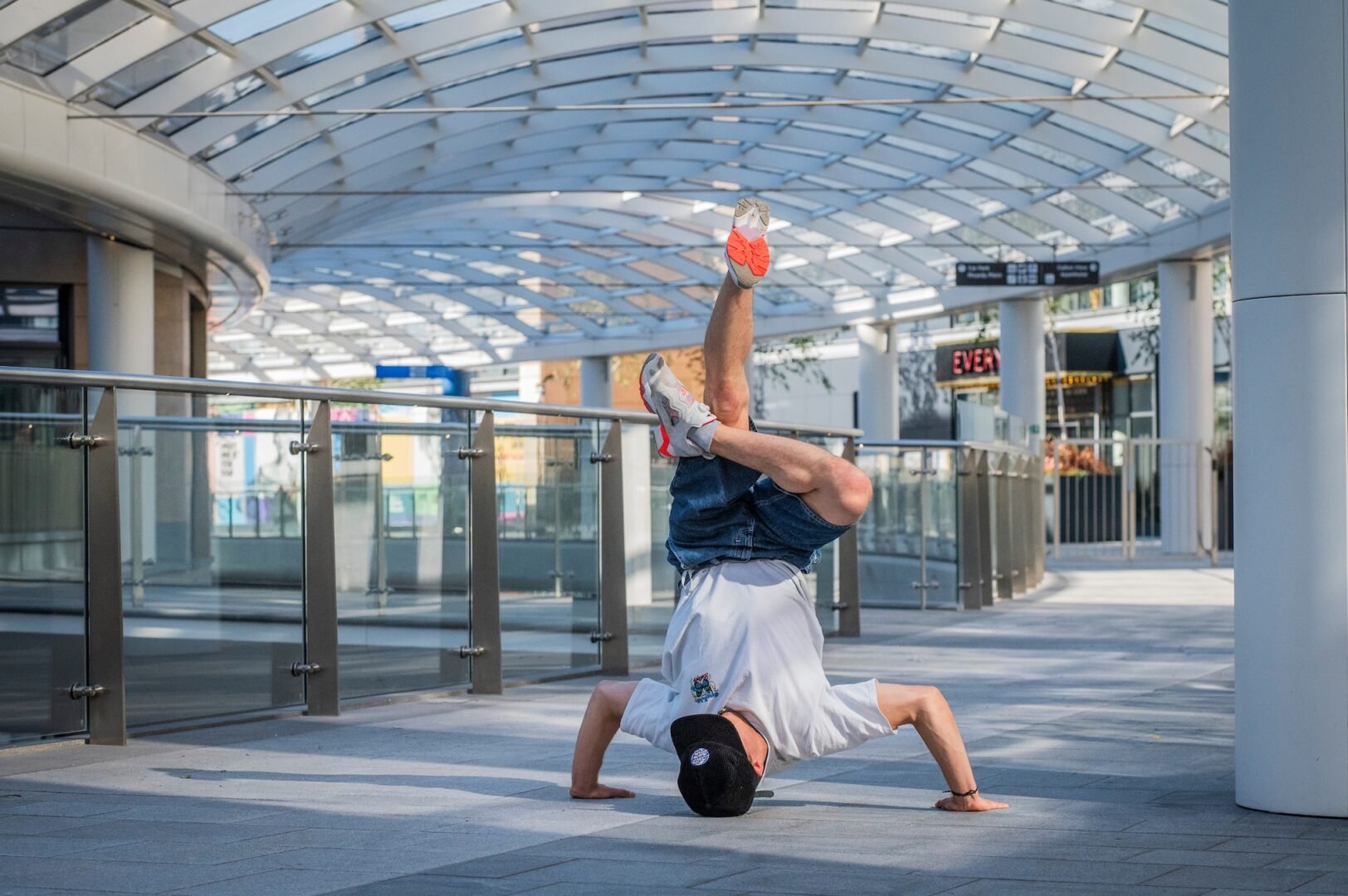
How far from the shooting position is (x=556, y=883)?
3.72 metres

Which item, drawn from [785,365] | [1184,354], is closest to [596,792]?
[1184,354]

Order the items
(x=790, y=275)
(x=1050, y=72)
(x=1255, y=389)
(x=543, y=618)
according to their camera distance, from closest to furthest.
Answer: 1. (x=1255, y=389)
2. (x=543, y=618)
3. (x=1050, y=72)
4. (x=790, y=275)

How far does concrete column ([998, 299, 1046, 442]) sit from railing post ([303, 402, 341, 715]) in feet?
81.7

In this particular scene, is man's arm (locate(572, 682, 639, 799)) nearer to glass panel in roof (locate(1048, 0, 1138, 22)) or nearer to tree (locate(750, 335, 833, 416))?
glass panel in roof (locate(1048, 0, 1138, 22))

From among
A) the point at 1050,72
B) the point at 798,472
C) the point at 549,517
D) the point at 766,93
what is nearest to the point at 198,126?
the point at 766,93

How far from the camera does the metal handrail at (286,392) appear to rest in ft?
19.4

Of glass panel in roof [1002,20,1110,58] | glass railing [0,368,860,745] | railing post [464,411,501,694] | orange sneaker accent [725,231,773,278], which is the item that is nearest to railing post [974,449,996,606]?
glass railing [0,368,860,745]

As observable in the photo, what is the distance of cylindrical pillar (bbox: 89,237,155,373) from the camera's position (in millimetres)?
20484

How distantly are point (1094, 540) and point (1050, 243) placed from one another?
211 inches

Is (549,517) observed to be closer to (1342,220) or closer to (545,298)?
(1342,220)

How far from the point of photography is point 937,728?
179 inches

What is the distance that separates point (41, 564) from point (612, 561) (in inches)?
129

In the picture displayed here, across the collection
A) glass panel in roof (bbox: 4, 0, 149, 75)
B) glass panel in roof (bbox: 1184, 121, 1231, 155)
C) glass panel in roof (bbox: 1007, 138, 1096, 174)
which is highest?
glass panel in roof (bbox: 1007, 138, 1096, 174)

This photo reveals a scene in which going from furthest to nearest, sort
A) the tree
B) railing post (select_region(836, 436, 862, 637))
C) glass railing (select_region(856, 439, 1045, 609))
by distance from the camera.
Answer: the tree
glass railing (select_region(856, 439, 1045, 609))
railing post (select_region(836, 436, 862, 637))
